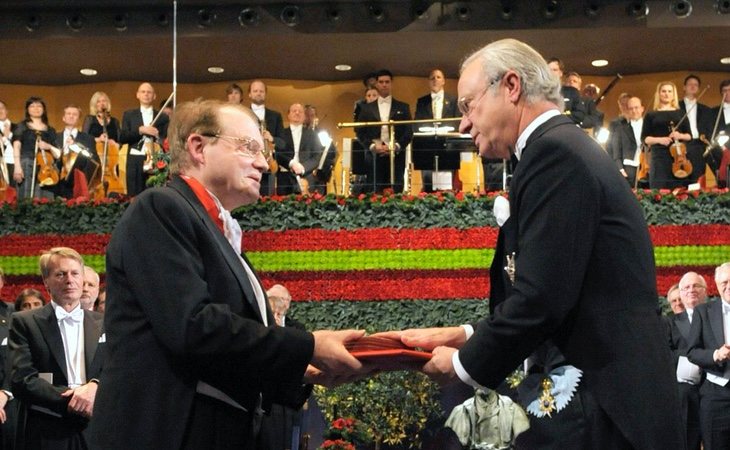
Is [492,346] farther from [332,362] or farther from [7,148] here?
[7,148]

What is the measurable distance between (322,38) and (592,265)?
43.6 feet

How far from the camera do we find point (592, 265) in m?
2.68

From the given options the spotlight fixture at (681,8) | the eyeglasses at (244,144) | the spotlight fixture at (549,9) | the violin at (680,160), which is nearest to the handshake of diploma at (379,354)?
the eyeglasses at (244,144)

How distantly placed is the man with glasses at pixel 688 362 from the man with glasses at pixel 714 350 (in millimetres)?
143

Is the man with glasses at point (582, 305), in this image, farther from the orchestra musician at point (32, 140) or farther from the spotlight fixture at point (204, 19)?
the spotlight fixture at point (204, 19)

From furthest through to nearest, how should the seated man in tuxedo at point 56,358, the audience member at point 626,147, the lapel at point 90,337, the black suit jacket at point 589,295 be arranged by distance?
the audience member at point 626,147 < the lapel at point 90,337 < the seated man in tuxedo at point 56,358 < the black suit jacket at point 589,295

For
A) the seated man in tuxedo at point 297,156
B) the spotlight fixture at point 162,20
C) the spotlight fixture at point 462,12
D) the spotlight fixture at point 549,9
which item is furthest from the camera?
the spotlight fixture at point 162,20

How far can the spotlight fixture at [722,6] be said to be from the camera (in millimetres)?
14750

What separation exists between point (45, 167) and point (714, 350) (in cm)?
798

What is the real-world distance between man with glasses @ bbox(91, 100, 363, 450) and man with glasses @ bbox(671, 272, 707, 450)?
6091 millimetres

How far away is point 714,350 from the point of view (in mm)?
8086

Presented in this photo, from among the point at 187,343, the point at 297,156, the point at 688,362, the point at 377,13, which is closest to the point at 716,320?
the point at 688,362

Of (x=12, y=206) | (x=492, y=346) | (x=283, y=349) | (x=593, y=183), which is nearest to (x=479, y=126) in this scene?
(x=593, y=183)

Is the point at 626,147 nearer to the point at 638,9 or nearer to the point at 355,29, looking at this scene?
the point at 638,9
